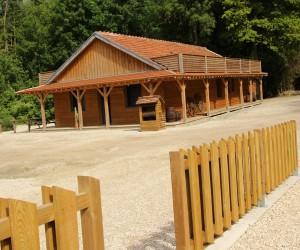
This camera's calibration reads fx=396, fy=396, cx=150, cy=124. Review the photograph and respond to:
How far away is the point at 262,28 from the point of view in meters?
37.6

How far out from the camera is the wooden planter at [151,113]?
19.2 metres

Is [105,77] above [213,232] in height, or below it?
above

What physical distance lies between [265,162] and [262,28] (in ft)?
113

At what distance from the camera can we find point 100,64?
80.8ft

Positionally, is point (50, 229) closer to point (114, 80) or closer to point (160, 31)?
point (114, 80)

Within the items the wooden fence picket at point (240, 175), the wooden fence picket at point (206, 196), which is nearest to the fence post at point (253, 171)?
the wooden fence picket at point (240, 175)

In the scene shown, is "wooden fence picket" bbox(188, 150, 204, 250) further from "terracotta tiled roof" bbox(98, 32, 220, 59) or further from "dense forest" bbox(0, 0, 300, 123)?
"dense forest" bbox(0, 0, 300, 123)

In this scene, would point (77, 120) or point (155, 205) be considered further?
point (77, 120)

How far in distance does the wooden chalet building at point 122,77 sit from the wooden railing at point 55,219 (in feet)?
57.7

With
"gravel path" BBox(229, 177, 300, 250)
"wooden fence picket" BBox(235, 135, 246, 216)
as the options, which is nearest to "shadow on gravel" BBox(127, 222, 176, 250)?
"gravel path" BBox(229, 177, 300, 250)

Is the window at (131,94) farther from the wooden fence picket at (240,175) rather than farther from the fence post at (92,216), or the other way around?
the fence post at (92,216)

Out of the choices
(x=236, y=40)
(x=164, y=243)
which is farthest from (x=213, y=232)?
(x=236, y=40)

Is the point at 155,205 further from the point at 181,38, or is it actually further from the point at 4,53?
the point at 4,53

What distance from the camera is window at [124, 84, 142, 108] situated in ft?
77.1
